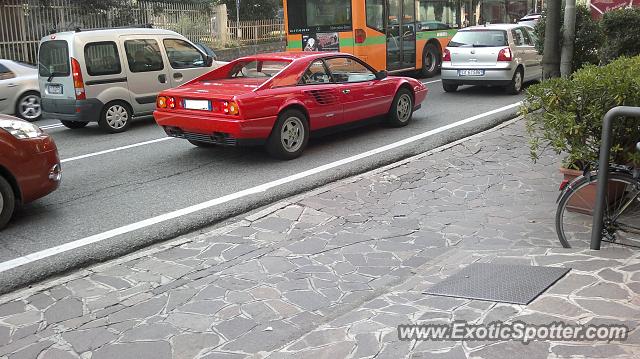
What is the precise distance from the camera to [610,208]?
4.53 m

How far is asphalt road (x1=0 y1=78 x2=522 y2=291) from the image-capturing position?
548cm

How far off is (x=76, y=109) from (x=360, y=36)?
7.60 m

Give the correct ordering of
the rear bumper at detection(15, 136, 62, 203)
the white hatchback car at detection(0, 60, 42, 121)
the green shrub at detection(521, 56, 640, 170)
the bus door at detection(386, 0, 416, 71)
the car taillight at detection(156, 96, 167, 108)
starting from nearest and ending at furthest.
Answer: the green shrub at detection(521, 56, 640, 170) < the rear bumper at detection(15, 136, 62, 203) < the car taillight at detection(156, 96, 167, 108) < the white hatchback car at detection(0, 60, 42, 121) < the bus door at detection(386, 0, 416, 71)

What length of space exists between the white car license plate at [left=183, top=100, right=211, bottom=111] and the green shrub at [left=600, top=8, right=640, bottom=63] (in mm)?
7763

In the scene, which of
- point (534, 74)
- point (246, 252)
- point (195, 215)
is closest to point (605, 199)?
point (246, 252)

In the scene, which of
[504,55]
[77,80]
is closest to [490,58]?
[504,55]

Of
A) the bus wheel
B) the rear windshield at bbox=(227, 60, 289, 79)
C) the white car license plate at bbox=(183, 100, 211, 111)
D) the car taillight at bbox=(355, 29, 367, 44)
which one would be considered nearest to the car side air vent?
the rear windshield at bbox=(227, 60, 289, 79)

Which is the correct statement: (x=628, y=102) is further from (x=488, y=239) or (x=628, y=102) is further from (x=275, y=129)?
(x=275, y=129)

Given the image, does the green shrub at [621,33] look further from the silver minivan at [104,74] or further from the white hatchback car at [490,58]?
the silver minivan at [104,74]

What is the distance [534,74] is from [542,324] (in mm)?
13124

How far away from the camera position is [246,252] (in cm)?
530

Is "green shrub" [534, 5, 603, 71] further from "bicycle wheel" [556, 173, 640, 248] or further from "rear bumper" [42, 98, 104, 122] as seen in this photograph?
"rear bumper" [42, 98, 104, 122]

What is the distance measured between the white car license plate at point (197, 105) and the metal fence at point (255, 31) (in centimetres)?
1866

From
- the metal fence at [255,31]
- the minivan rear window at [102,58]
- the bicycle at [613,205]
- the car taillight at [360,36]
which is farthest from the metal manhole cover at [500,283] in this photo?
the metal fence at [255,31]
